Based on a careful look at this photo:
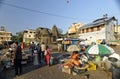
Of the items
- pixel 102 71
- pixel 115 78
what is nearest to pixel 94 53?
pixel 102 71

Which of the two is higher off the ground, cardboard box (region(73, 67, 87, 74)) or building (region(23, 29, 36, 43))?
building (region(23, 29, 36, 43))

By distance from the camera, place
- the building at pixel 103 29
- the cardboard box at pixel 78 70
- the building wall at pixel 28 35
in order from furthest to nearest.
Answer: the building wall at pixel 28 35 → the building at pixel 103 29 → the cardboard box at pixel 78 70

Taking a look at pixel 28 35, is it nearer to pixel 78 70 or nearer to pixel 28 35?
pixel 28 35

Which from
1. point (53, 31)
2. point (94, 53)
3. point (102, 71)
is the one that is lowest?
point (102, 71)

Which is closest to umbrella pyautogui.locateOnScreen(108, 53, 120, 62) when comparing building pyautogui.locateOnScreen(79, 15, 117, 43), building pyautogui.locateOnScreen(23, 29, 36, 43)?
building pyautogui.locateOnScreen(79, 15, 117, 43)

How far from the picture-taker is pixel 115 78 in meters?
10.7

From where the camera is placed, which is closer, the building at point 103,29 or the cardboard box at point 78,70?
the cardboard box at point 78,70

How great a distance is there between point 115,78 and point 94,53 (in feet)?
15.0

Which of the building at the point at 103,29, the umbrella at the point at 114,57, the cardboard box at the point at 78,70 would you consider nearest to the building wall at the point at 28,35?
the building at the point at 103,29

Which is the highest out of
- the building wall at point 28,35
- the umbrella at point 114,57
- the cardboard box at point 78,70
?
the building wall at point 28,35

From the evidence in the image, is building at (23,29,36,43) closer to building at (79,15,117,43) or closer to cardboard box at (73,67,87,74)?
building at (79,15,117,43)

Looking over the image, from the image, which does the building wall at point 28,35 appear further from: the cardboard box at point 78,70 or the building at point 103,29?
the cardboard box at point 78,70

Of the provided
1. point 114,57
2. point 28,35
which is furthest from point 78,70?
point 28,35

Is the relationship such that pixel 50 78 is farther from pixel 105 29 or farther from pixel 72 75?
pixel 105 29
